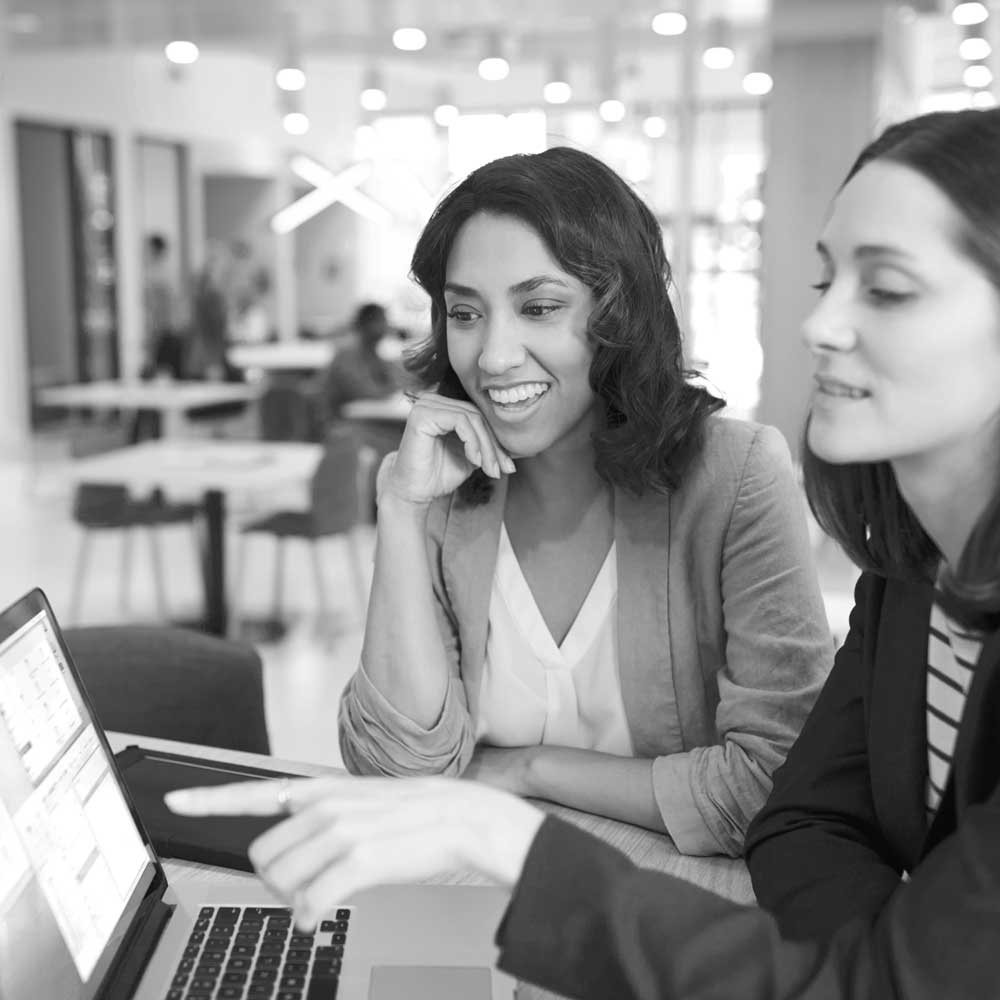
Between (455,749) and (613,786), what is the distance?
0.23 m

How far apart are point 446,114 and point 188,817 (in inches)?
463

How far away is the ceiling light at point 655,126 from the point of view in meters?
13.0

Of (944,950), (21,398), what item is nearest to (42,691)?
(944,950)

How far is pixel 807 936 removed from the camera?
1058 mm

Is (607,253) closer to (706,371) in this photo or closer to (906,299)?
(706,371)

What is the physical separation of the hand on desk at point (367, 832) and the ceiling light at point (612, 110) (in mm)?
10890

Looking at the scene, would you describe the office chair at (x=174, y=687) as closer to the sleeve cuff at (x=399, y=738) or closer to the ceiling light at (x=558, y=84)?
the sleeve cuff at (x=399, y=738)

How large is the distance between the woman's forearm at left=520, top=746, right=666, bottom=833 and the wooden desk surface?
11.2 feet

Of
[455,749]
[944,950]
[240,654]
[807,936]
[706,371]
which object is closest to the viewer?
[944,950]

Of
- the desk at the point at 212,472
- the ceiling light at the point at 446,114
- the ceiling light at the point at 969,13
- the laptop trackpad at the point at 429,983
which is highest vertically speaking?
the ceiling light at the point at 446,114

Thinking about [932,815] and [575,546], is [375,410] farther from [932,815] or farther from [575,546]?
[932,815]

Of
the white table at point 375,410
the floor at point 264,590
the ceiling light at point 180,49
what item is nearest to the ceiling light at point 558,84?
the ceiling light at point 180,49

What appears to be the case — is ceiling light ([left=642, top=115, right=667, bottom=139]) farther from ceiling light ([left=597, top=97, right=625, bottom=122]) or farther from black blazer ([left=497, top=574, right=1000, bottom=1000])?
black blazer ([left=497, top=574, right=1000, bottom=1000])

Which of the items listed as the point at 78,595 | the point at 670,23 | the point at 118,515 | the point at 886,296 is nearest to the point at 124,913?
the point at 886,296
